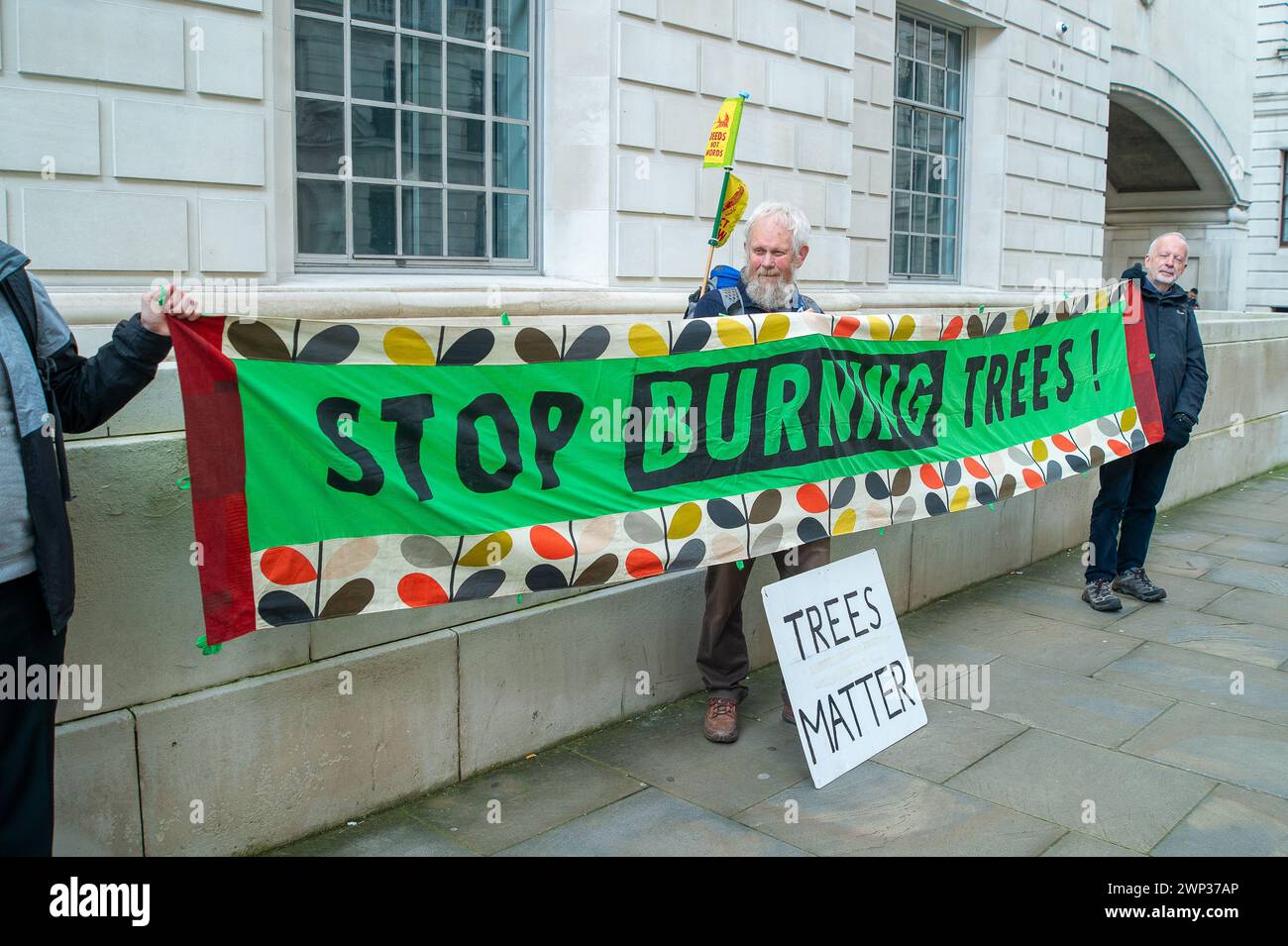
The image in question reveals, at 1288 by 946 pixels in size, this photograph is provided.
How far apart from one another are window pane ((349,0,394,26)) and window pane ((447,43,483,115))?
1.27 feet

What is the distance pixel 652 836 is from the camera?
13.4 feet

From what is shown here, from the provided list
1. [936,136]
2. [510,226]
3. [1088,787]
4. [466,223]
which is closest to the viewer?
[1088,787]

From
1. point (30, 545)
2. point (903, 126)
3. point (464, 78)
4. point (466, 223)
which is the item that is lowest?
point (30, 545)

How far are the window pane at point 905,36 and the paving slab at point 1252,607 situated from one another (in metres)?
5.88

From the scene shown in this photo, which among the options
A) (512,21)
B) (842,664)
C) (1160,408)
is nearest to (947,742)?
(842,664)

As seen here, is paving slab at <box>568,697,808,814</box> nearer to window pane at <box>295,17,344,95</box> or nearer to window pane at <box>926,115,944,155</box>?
window pane at <box>295,17,344,95</box>

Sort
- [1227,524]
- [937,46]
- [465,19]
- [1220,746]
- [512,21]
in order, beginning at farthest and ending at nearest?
[937,46]
[1227,524]
[512,21]
[465,19]
[1220,746]

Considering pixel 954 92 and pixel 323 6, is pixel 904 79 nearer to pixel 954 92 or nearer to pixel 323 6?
pixel 954 92

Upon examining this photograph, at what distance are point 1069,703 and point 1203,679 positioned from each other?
910mm

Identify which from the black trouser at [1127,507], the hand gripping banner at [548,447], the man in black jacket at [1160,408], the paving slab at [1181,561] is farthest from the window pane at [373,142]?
the paving slab at [1181,561]

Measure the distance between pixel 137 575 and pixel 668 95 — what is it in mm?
4452

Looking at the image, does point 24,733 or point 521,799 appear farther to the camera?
point 521,799

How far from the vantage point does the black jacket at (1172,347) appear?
695cm

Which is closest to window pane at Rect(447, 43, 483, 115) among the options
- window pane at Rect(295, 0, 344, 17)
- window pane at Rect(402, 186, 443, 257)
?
window pane at Rect(402, 186, 443, 257)
